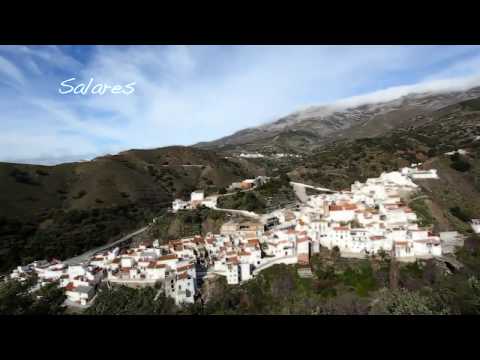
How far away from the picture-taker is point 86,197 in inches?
736

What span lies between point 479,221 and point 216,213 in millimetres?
8588

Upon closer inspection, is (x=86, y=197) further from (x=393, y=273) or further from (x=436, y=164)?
(x=436, y=164)

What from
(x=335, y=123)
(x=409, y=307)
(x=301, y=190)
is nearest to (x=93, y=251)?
(x=301, y=190)

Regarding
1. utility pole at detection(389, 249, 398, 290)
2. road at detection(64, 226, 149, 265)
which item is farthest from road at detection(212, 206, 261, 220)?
utility pole at detection(389, 249, 398, 290)

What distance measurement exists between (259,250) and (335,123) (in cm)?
6320

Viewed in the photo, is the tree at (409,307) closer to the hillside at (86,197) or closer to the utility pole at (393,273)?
the utility pole at (393,273)

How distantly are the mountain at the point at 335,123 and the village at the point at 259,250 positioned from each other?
2895 cm

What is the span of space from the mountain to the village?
Answer: 95.0ft

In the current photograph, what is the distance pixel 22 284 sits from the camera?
10070 millimetres
